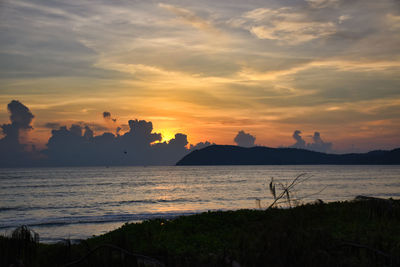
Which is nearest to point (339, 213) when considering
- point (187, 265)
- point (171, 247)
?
point (171, 247)

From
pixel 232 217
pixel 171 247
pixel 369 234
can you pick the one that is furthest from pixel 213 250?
pixel 369 234

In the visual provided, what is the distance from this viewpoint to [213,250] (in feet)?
41.1

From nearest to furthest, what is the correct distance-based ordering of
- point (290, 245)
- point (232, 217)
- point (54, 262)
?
1. point (290, 245)
2. point (54, 262)
3. point (232, 217)

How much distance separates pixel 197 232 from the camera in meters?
15.2

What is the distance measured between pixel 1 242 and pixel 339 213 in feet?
47.5

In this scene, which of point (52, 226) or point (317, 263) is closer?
point (317, 263)

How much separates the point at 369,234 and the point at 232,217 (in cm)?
570

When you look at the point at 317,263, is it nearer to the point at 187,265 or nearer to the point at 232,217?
the point at 187,265

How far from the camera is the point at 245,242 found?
6.57 metres

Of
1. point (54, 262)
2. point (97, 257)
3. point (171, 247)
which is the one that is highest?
point (97, 257)

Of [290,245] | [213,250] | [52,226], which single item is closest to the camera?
[290,245]

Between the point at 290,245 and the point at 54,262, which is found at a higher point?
the point at 290,245

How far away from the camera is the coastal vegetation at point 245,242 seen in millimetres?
5770

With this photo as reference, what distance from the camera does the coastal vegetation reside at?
18.9 feet
